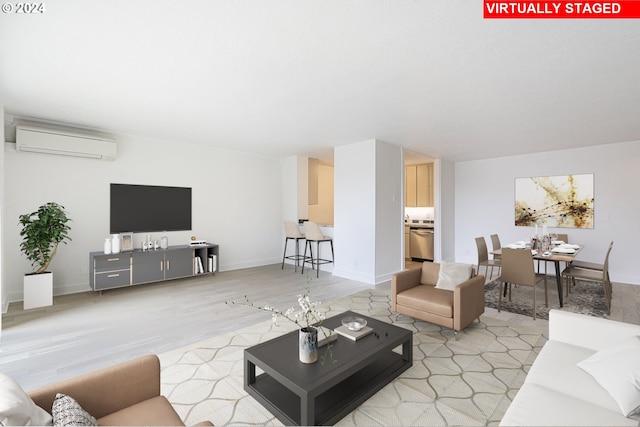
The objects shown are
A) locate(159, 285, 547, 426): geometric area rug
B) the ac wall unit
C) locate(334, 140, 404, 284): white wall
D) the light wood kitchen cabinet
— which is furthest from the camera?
the light wood kitchen cabinet

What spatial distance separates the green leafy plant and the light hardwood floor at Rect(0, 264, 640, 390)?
26.6 inches

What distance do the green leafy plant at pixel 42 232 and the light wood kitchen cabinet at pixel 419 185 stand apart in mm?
7004

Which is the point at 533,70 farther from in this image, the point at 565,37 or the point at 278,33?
the point at 278,33

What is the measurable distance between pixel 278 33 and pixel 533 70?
227 centimetres

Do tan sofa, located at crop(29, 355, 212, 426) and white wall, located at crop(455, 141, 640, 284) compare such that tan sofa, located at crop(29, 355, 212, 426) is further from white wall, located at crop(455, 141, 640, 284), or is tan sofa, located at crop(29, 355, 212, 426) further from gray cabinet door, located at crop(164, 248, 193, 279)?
white wall, located at crop(455, 141, 640, 284)

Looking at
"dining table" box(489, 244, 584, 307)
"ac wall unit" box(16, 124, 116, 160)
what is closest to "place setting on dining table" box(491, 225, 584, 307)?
"dining table" box(489, 244, 584, 307)

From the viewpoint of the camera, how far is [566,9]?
1.97 metres

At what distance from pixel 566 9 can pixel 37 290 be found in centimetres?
607

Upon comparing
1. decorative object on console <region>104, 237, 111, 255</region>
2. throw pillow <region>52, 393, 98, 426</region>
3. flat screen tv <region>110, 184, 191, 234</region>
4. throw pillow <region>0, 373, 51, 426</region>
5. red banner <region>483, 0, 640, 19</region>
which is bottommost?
throw pillow <region>52, 393, 98, 426</region>

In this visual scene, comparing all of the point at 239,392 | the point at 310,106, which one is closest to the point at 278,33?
the point at 310,106

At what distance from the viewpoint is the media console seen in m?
4.53

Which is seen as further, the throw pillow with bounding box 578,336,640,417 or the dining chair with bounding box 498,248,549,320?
the dining chair with bounding box 498,248,549,320

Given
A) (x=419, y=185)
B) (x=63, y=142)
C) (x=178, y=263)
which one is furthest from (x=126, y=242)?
(x=419, y=185)

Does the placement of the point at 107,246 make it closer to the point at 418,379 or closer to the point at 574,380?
the point at 418,379
